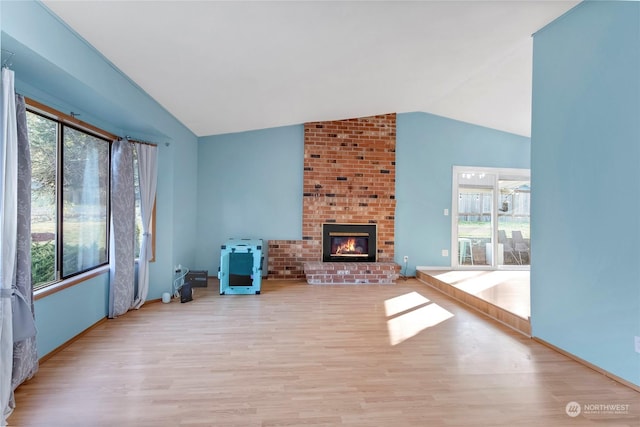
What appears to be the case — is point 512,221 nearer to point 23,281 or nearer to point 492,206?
point 492,206

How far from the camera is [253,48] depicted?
8.19ft

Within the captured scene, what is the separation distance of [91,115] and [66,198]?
0.85 meters

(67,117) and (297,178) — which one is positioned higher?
(67,117)

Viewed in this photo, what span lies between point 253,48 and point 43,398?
111 inches

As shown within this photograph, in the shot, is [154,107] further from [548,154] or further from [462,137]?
[462,137]

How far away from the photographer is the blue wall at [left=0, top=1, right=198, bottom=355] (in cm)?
184

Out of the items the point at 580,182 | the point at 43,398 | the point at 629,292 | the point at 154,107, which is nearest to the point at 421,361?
the point at 629,292

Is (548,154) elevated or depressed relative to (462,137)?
depressed

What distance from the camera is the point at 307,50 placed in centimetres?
264

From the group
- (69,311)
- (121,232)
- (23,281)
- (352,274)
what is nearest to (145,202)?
(121,232)

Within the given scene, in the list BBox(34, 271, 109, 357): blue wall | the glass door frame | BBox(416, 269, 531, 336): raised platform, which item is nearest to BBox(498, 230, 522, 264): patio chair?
the glass door frame

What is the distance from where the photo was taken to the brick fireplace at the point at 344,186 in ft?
17.0
